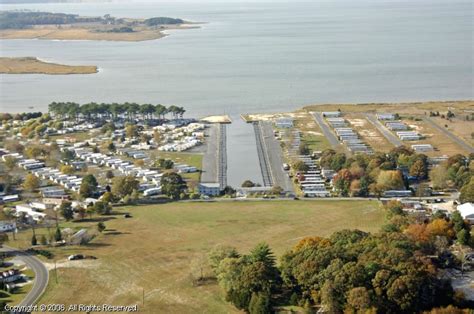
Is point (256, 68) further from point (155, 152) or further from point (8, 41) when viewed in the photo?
point (8, 41)

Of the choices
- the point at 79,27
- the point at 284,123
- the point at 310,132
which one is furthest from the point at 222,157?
the point at 79,27

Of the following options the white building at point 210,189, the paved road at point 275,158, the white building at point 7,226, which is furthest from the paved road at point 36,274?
the paved road at point 275,158

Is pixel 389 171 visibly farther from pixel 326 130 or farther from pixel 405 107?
pixel 405 107

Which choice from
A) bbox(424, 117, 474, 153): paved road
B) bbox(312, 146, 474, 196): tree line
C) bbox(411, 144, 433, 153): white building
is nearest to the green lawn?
bbox(312, 146, 474, 196): tree line

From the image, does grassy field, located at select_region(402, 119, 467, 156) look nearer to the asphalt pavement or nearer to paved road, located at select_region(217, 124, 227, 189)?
paved road, located at select_region(217, 124, 227, 189)

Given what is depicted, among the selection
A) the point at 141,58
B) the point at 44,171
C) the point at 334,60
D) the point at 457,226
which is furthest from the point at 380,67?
the point at 457,226

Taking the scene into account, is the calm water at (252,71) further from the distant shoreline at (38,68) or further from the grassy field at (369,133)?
the grassy field at (369,133)

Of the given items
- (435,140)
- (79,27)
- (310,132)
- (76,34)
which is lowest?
(435,140)
